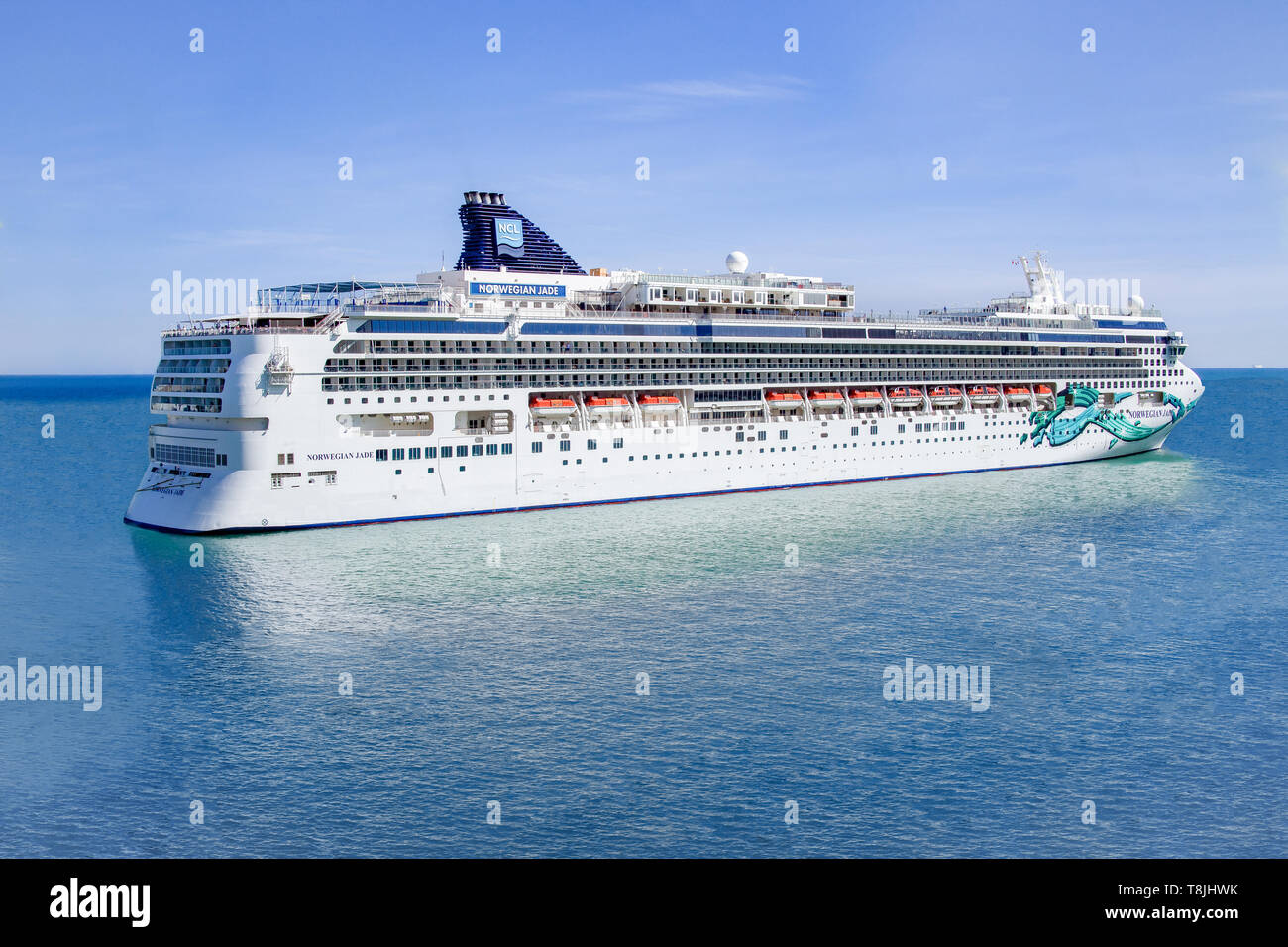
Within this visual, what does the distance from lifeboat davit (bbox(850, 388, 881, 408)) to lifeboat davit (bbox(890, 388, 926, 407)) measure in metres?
1.17

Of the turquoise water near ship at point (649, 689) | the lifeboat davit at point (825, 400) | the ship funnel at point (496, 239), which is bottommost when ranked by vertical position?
the turquoise water near ship at point (649, 689)

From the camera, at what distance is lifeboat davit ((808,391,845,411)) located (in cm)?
5981

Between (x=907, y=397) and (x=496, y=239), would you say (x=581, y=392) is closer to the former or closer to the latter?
(x=496, y=239)

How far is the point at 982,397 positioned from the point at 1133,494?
1408 cm

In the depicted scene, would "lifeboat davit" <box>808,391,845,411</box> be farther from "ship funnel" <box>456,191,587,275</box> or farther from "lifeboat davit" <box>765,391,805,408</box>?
"ship funnel" <box>456,191,587,275</box>

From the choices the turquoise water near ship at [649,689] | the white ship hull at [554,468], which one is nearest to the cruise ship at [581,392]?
the white ship hull at [554,468]

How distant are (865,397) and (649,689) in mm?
40669

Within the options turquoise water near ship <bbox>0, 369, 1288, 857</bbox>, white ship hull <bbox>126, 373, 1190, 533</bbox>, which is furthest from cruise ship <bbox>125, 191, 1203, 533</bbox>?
turquoise water near ship <bbox>0, 369, 1288, 857</bbox>

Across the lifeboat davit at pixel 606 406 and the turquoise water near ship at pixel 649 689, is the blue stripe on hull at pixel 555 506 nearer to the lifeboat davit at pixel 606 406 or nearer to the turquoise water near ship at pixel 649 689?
the turquoise water near ship at pixel 649 689

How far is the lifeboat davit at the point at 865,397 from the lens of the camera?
61750 millimetres

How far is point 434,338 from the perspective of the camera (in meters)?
47.3

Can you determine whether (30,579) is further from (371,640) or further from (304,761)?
(304,761)

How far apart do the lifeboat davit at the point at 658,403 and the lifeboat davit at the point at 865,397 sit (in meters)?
12.2

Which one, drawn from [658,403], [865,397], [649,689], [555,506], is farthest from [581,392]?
[649,689]
